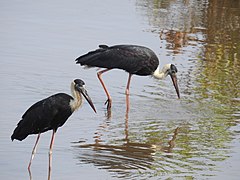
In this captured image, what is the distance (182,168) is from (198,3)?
13.2 meters

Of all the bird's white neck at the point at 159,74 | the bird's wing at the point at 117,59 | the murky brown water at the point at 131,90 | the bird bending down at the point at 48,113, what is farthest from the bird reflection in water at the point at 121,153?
the bird's white neck at the point at 159,74

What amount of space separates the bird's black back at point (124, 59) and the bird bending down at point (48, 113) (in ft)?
9.08

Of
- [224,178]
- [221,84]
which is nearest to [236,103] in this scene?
[221,84]

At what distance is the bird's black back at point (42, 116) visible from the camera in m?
8.31

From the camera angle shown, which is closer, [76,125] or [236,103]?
[76,125]

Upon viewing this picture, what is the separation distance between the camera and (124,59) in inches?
446

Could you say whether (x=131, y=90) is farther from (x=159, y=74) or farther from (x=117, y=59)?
(x=117, y=59)

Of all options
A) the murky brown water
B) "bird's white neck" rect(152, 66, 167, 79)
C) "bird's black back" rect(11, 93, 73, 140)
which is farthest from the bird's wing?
"bird's black back" rect(11, 93, 73, 140)

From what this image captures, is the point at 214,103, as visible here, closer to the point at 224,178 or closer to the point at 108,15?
the point at 224,178

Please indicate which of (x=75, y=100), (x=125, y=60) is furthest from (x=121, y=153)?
(x=125, y=60)

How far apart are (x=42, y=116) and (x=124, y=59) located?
320 cm

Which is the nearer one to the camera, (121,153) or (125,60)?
(121,153)

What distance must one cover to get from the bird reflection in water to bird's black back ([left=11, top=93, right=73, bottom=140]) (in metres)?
0.55

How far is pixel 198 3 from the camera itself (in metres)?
21.2
